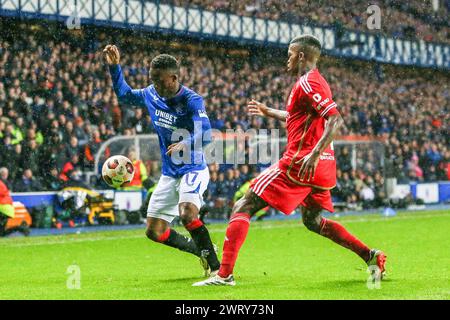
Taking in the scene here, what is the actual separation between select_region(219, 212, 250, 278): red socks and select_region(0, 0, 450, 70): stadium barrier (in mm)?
17777

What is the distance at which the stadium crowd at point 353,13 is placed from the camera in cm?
3033

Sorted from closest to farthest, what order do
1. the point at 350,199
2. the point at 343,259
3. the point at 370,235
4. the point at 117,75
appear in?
1. the point at 117,75
2. the point at 343,259
3. the point at 370,235
4. the point at 350,199

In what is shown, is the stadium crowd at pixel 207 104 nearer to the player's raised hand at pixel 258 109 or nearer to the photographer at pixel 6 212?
Answer: the photographer at pixel 6 212

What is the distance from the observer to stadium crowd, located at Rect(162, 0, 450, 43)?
30328 millimetres

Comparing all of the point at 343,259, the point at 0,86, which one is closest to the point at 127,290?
the point at 343,259

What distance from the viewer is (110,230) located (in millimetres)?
17125

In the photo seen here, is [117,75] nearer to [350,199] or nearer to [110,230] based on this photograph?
[110,230]

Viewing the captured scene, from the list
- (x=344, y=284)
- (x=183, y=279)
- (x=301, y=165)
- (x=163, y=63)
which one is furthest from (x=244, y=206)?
(x=163, y=63)

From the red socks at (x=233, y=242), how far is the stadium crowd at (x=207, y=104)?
36.6ft

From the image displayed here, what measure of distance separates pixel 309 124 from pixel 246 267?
2.64m

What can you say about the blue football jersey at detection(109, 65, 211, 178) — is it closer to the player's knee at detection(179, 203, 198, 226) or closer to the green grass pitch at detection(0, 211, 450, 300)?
the player's knee at detection(179, 203, 198, 226)

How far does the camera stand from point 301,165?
23.1 ft

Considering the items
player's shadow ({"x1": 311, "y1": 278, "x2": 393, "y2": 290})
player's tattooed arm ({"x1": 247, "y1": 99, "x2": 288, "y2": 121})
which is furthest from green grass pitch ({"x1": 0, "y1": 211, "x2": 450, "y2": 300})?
player's tattooed arm ({"x1": 247, "y1": 99, "x2": 288, "y2": 121})

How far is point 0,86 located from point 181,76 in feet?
24.8
